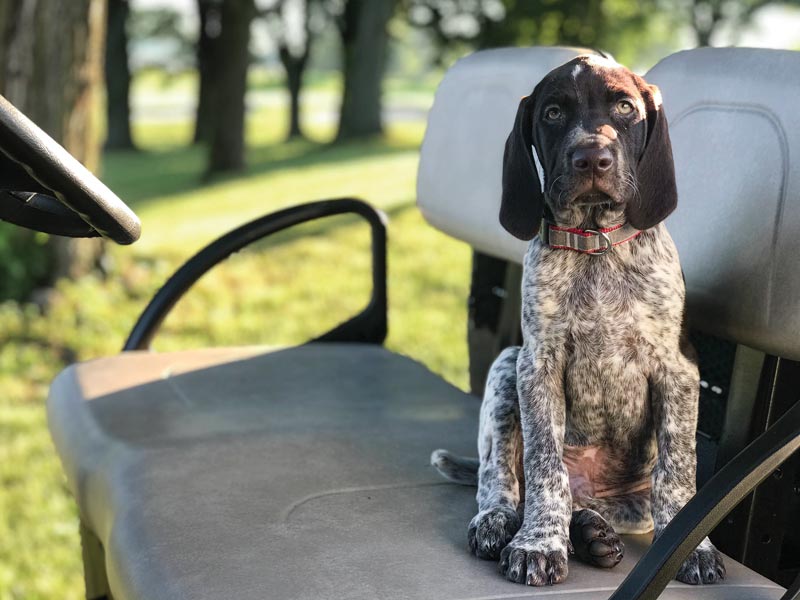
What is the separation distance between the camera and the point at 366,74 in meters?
13.8

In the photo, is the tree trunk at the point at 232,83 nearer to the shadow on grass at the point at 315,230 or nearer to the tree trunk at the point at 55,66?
the shadow on grass at the point at 315,230

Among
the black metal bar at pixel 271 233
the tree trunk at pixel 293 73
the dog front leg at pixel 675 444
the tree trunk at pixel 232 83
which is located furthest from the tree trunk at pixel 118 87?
the dog front leg at pixel 675 444

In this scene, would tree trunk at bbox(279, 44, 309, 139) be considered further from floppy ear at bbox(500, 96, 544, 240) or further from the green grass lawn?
floppy ear at bbox(500, 96, 544, 240)

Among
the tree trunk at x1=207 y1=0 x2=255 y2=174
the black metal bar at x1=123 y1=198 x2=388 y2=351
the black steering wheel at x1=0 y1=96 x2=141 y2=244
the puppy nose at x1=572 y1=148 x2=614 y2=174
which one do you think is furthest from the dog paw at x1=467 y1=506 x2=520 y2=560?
the tree trunk at x1=207 y1=0 x2=255 y2=174

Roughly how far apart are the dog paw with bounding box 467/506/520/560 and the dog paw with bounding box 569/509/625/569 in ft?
0.31

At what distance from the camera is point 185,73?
1988 centimetres

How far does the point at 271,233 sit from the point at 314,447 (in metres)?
0.75

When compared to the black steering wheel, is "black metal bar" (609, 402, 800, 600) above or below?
below

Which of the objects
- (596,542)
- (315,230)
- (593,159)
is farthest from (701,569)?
(315,230)

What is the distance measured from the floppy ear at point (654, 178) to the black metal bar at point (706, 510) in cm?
34

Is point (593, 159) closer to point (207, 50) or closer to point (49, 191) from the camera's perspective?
point (49, 191)

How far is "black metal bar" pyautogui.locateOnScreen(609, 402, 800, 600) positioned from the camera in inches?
56.2

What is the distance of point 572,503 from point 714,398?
0.47 m

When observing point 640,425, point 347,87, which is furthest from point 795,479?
point 347,87
